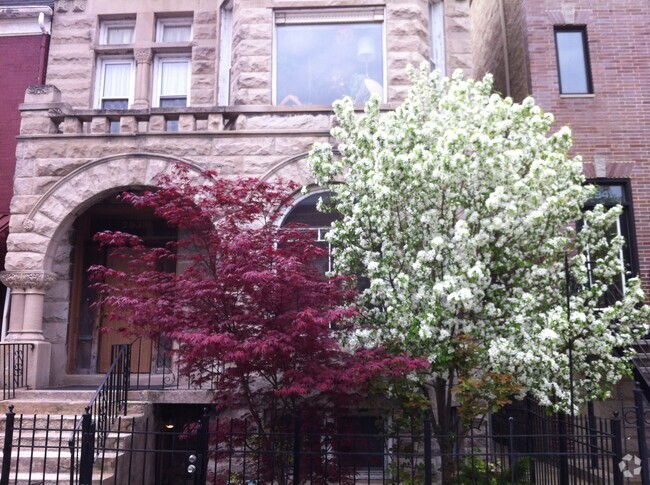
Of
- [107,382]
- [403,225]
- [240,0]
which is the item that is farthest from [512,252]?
[240,0]

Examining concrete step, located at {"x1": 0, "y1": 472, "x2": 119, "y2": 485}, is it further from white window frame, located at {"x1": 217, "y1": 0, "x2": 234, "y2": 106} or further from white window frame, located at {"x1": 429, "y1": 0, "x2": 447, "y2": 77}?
white window frame, located at {"x1": 429, "y1": 0, "x2": 447, "y2": 77}

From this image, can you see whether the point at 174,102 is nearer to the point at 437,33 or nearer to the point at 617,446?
the point at 437,33

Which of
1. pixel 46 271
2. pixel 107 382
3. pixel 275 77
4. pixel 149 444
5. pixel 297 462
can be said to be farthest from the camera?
pixel 275 77

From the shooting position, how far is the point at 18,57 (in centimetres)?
1429

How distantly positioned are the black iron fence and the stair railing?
2cm

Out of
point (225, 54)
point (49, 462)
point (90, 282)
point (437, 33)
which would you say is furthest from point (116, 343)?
point (437, 33)

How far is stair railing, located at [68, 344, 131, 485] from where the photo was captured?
23.4 feet

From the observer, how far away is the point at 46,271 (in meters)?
11.0

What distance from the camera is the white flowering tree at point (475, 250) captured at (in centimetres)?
756

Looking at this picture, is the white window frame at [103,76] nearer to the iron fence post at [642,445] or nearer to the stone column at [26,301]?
the stone column at [26,301]

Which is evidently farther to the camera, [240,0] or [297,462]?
[240,0]

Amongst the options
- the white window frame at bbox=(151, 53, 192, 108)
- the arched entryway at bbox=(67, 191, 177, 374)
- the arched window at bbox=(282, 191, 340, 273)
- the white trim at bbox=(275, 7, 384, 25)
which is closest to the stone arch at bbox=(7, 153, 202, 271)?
the arched entryway at bbox=(67, 191, 177, 374)

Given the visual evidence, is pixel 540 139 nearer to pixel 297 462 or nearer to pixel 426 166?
pixel 426 166

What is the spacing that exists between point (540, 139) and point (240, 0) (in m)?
6.74
